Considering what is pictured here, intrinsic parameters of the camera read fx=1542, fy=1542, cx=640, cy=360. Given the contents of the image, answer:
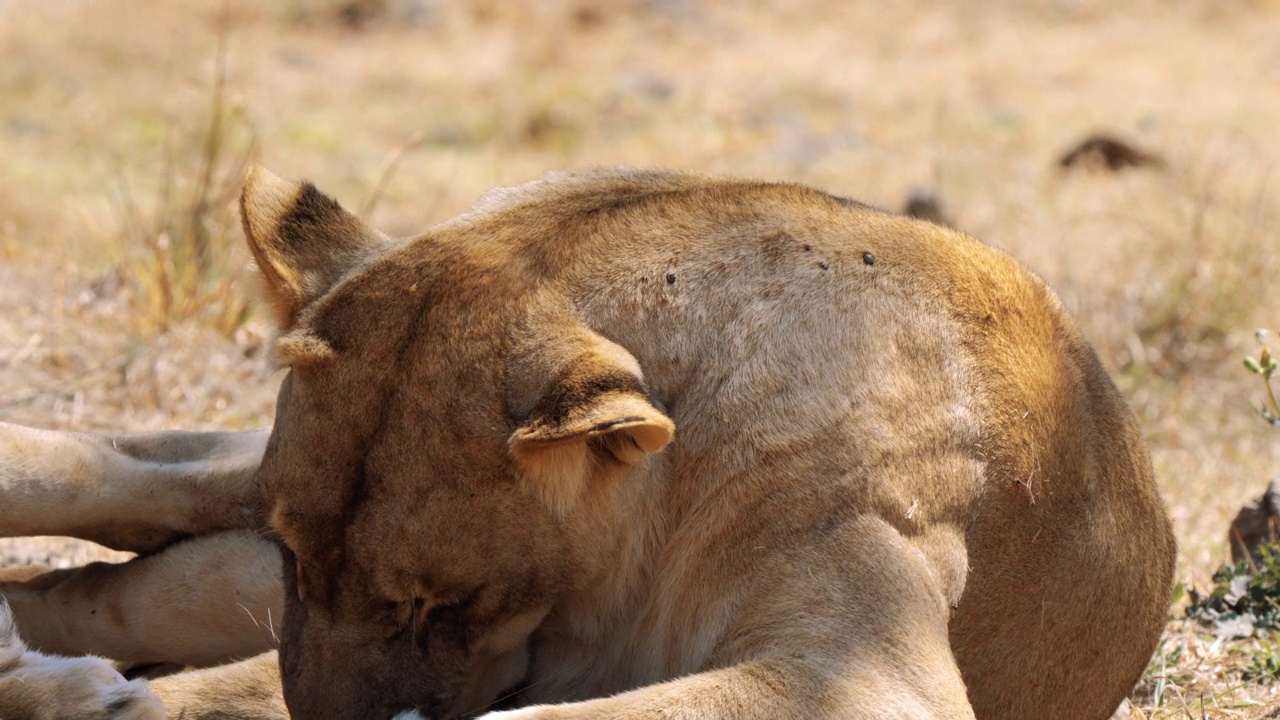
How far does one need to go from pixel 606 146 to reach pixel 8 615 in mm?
9506

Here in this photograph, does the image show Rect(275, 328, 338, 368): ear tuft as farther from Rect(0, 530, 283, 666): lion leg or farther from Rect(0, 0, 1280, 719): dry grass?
Rect(0, 0, 1280, 719): dry grass

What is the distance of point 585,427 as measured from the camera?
2197 mm

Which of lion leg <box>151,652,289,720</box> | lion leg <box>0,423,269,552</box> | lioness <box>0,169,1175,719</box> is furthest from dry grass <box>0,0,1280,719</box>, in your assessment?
lion leg <box>151,652,289,720</box>

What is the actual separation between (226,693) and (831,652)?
4.11 feet

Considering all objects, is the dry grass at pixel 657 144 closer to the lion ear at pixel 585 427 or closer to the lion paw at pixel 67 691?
the lion ear at pixel 585 427

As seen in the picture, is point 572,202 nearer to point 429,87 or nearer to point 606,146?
point 606,146

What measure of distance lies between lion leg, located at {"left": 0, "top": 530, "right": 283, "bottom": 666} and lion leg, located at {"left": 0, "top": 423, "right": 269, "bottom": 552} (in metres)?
0.08

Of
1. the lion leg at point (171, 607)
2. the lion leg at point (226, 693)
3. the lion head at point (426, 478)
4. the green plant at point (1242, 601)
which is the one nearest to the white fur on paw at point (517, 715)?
the lion head at point (426, 478)

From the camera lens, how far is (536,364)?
2438 mm

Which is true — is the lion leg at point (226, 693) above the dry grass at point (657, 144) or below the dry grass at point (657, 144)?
below

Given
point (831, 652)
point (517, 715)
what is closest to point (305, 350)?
point (517, 715)

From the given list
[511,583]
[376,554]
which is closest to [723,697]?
[511,583]

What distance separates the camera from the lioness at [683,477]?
2441 millimetres

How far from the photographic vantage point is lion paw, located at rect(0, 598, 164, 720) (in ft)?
8.73
